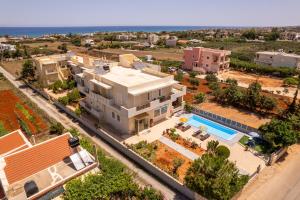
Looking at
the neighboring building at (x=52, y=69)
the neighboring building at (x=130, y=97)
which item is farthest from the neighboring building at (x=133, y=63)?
the neighboring building at (x=52, y=69)

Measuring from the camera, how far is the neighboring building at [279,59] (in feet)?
215

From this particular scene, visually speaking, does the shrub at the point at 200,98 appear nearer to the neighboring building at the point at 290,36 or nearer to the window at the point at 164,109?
the window at the point at 164,109

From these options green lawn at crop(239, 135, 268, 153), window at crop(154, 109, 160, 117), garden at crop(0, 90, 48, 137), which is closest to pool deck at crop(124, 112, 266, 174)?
green lawn at crop(239, 135, 268, 153)

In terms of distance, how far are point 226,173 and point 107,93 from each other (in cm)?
2092

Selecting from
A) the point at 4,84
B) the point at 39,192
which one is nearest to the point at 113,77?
the point at 39,192

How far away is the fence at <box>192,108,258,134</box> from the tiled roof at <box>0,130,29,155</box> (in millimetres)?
25784

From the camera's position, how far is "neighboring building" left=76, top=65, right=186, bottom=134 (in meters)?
29.4

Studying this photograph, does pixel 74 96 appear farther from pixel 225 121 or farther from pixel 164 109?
pixel 225 121

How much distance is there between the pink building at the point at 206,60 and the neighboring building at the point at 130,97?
3253 centimetres

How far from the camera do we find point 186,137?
30.1m

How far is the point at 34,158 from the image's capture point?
19078 mm

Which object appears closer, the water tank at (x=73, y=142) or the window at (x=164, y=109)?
the water tank at (x=73, y=142)

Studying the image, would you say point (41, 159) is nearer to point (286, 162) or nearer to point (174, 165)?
point (174, 165)

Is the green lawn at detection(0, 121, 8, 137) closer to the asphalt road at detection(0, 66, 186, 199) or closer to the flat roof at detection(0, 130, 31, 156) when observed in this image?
the asphalt road at detection(0, 66, 186, 199)
